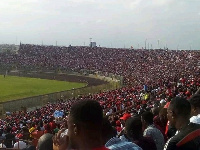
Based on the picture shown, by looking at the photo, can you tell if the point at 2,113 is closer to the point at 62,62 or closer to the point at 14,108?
the point at 14,108

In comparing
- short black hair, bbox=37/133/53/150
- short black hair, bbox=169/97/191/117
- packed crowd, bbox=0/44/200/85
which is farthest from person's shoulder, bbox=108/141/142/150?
packed crowd, bbox=0/44/200/85

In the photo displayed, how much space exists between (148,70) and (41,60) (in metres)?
32.2

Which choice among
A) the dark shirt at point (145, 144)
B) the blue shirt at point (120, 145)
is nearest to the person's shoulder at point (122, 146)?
the blue shirt at point (120, 145)

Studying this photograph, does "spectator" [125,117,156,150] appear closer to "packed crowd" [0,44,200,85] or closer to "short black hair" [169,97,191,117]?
"short black hair" [169,97,191,117]

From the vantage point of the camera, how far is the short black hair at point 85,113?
10.5 feet

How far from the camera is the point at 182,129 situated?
14.4ft

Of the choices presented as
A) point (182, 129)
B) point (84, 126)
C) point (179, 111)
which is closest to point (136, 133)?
point (179, 111)

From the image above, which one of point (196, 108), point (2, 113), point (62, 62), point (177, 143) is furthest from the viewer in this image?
point (62, 62)

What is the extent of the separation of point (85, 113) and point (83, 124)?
0.10 meters

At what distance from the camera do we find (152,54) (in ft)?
221

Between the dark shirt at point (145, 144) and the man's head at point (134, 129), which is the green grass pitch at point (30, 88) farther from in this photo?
the dark shirt at point (145, 144)

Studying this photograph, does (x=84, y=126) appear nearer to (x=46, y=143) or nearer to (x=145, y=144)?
(x=46, y=143)

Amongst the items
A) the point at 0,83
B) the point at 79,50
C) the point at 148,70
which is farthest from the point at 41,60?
the point at 148,70

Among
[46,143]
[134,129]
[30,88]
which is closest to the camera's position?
[46,143]
